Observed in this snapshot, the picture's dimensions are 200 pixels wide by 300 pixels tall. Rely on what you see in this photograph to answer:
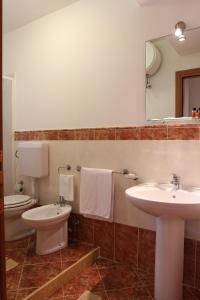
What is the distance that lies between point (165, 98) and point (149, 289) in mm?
1482

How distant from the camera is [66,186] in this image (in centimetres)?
229

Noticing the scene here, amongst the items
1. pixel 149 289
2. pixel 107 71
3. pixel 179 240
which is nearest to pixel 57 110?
pixel 107 71

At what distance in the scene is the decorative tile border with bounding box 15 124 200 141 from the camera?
5.55 feet

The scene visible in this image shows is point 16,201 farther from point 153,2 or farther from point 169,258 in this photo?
point 153,2

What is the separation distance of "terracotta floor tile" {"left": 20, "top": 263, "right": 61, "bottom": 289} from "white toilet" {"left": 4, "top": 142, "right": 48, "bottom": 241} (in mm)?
550

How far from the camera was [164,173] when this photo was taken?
1794mm

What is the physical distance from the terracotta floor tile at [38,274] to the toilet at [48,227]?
Result: 0.20 metres

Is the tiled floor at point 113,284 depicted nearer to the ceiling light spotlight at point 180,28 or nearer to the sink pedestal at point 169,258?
the sink pedestal at point 169,258

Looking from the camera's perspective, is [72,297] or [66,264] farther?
[66,264]

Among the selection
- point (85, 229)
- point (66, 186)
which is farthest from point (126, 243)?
point (66, 186)

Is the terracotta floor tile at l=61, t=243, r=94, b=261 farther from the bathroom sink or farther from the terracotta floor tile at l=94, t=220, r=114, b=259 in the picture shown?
the bathroom sink

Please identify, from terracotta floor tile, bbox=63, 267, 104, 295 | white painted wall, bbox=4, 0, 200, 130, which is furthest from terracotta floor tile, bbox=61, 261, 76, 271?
white painted wall, bbox=4, 0, 200, 130

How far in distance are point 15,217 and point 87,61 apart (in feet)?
5.84

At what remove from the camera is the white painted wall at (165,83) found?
1.74 m
